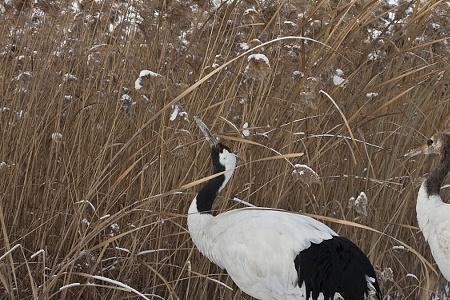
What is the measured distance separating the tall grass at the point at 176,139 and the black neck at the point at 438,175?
0.32 ft

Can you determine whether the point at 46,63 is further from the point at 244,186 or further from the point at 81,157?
the point at 244,186

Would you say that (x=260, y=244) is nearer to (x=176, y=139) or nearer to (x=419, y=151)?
(x=176, y=139)

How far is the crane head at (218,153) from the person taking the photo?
8.61ft

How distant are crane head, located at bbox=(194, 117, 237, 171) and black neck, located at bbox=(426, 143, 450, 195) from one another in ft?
2.19

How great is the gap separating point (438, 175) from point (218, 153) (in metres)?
0.76

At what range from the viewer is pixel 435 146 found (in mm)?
2840

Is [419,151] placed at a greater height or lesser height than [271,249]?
greater

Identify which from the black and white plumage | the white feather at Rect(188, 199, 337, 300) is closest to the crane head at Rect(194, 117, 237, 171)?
the black and white plumage

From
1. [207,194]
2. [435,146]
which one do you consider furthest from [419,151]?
[207,194]

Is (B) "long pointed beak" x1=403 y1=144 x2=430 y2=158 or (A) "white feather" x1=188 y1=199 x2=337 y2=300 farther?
(B) "long pointed beak" x1=403 y1=144 x2=430 y2=158

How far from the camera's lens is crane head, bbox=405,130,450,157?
283cm

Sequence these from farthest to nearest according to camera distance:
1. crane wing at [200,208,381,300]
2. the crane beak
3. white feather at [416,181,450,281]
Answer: white feather at [416,181,450,281] → the crane beak → crane wing at [200,208,381,300]

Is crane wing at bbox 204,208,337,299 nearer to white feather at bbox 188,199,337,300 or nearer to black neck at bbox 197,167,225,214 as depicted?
white feather at bbox 188,199,337,300

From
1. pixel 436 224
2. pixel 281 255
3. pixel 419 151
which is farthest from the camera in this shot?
pixel 419 151
